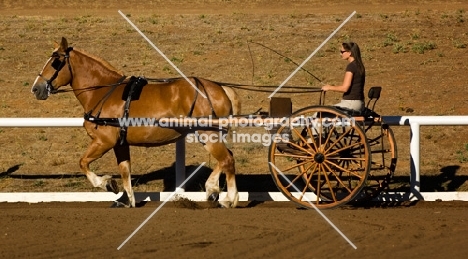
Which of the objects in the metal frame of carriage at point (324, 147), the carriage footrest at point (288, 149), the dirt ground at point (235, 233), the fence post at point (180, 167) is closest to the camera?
the dirt ground at point (235, 233)

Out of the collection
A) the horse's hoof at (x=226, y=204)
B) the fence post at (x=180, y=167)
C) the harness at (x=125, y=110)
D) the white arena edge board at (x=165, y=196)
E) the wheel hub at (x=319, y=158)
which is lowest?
the white arena edge board at (x=165, y=196)

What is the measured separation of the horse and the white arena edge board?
67 cm

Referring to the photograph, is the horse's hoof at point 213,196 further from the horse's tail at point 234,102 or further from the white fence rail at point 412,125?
the horse's tail at point 234,102

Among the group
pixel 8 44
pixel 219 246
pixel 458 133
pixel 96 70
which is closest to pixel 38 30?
pixel 8 44

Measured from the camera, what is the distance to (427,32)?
31828 mm

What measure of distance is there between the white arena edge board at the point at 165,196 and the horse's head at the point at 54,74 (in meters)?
1.57

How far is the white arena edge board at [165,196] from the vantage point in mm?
13852

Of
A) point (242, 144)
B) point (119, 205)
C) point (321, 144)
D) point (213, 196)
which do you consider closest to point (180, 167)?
point (213, 196)

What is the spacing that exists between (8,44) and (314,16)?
1115 centimetres

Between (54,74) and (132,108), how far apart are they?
124 centimetres

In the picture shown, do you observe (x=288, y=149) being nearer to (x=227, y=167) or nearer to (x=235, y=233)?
(x=227, y=167)

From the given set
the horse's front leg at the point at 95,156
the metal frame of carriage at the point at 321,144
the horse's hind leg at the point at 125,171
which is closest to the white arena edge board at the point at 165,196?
the horse's hind leg at the point at 125,171

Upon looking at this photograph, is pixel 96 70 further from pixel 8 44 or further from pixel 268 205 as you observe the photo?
pixel 8 44

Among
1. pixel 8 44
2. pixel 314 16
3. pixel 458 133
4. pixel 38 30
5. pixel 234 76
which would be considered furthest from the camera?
pixel 314 16
